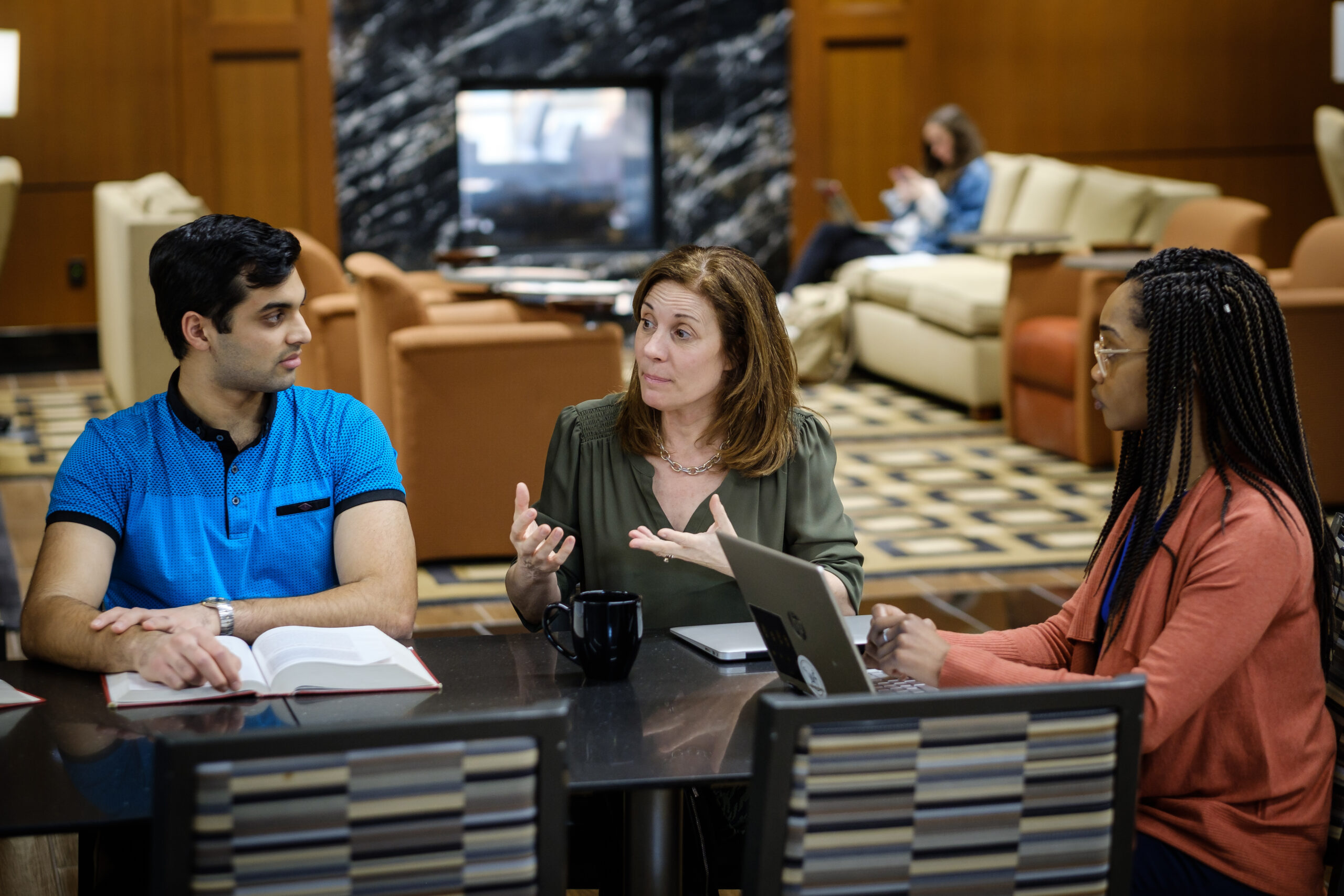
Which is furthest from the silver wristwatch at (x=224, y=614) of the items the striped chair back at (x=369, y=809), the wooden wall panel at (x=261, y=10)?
the wooden wall panel at (x=261, y=10)

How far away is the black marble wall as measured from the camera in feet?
29.5

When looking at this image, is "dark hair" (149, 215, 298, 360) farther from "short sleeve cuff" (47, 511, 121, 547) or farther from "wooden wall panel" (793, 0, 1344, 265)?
"wooden wall panel" (793, 0, 1344, 265)

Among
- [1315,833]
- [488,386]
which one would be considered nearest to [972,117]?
[488,386]

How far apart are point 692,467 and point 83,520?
0.87m

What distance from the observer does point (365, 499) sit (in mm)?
2244

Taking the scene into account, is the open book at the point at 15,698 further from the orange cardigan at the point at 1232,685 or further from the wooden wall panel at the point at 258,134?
the wooden wall panel at the point at 258,134

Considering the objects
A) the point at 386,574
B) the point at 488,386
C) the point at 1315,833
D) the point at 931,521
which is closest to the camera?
the point at 1315,833

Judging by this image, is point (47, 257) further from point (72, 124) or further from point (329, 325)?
point (329, 325)

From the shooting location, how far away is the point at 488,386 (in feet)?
15.2

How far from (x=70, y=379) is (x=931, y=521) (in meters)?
5.25

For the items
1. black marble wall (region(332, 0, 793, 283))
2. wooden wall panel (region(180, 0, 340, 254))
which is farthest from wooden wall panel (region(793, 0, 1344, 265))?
wooden wall panel (region(180, 0, 340, 254))

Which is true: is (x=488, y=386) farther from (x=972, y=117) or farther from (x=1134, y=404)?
(x=972, y=117)

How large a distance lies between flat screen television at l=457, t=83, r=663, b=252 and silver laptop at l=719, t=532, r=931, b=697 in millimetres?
7855

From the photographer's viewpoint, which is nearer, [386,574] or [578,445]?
[386,574]
